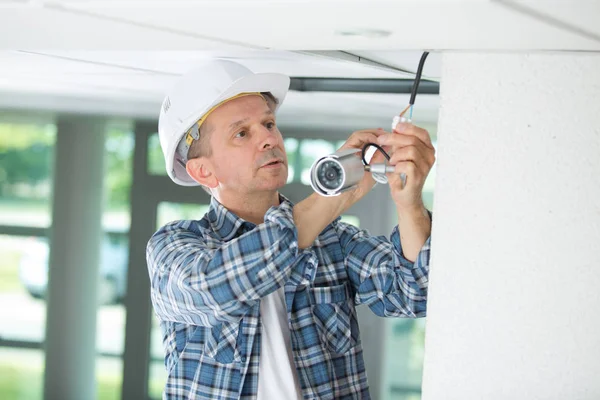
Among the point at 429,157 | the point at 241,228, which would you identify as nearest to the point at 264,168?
the point at 241,228

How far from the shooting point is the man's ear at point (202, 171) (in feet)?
5.76

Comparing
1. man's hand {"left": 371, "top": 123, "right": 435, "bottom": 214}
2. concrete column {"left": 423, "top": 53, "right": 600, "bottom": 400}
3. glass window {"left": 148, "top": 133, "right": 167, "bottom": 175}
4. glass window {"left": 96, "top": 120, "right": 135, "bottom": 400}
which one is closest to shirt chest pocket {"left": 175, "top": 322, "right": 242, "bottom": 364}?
man's hand {"left": 371, "top": 123, "right": 435, "bottom": 214}

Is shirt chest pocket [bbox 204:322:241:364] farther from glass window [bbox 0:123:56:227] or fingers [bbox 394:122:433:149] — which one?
glass window [bbox 0:123:56:227]

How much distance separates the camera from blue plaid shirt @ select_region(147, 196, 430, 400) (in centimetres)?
138

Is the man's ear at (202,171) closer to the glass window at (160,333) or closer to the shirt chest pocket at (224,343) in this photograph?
the shirt chest pocket at (224,343)

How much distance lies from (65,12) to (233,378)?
3.09 ft

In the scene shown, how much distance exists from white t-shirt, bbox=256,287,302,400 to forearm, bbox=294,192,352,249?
0.28 meters

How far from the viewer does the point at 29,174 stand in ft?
17.7

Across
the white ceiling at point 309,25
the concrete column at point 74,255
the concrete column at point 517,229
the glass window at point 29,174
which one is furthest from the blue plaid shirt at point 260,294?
the glass window at point 29,174

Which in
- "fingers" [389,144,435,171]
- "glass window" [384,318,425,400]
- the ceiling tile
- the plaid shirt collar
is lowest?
"glass window" [384,318,425,400]

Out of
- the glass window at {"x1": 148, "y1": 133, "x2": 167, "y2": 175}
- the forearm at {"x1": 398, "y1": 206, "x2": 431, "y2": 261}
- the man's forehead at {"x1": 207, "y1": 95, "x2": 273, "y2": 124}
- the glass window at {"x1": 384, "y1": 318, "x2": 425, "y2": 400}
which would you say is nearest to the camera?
the forearm at {"x1": 398, "y1": 206, "x2": 431, "y2": 261}

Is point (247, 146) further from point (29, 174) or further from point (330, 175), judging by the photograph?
point (29, 174)

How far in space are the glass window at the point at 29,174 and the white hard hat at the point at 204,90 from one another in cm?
374

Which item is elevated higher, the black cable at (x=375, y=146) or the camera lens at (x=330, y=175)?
the black cable at (x=375, y=146)
